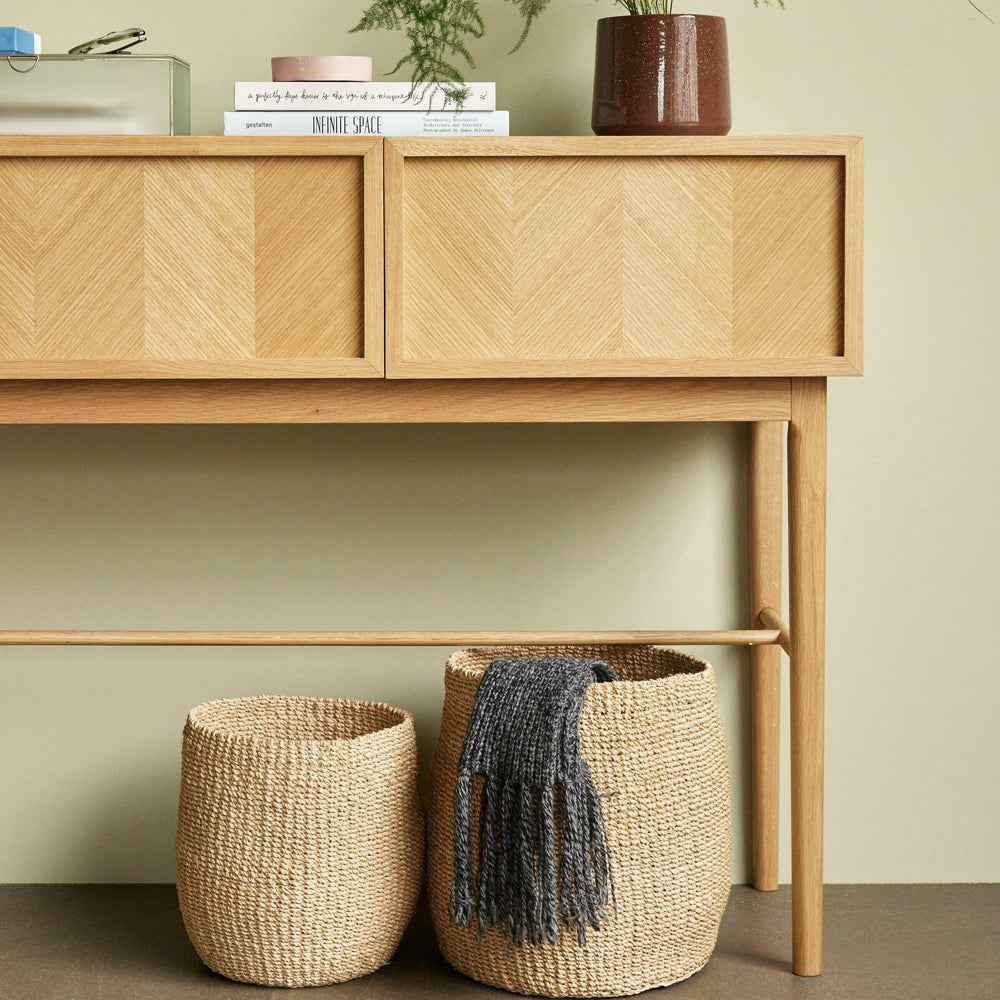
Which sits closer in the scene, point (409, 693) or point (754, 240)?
point (754, 240)

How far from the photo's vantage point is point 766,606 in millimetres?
1637

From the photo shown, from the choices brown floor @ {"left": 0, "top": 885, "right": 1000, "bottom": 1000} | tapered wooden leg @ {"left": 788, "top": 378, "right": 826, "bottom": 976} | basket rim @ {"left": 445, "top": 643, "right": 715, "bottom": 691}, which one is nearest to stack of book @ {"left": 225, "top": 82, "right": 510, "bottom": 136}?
tapered wooden leg @ {"left": 788, "top": 378, "right": 826, "bottom": 976}

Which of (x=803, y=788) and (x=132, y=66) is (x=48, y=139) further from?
(x=803, y=788)

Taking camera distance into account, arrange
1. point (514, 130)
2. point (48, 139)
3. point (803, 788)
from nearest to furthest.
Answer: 1. point (48, 139)
2. point (803, 788)
3. point (514, 130)

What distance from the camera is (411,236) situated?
128 cm

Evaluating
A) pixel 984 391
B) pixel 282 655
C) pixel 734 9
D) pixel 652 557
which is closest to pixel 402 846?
pixel 282 655

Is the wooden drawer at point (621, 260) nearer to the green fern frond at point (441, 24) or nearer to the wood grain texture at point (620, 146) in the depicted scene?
the wood grain texture at point (620, 146)

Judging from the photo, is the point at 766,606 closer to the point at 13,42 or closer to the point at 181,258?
the point at 181,258

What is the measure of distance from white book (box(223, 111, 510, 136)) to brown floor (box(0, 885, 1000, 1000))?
0.96m

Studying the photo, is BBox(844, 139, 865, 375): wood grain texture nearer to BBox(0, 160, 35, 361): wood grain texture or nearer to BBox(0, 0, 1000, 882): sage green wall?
BBox(0, 0, 1000, 882): sage green wall

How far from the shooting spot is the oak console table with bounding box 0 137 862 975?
128cm

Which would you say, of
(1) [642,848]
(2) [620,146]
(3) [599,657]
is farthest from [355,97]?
(1) [642,848]

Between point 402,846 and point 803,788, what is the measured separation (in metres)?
0.46

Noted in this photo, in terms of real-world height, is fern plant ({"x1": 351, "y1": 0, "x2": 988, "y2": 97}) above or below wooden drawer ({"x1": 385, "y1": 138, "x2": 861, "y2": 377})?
above
